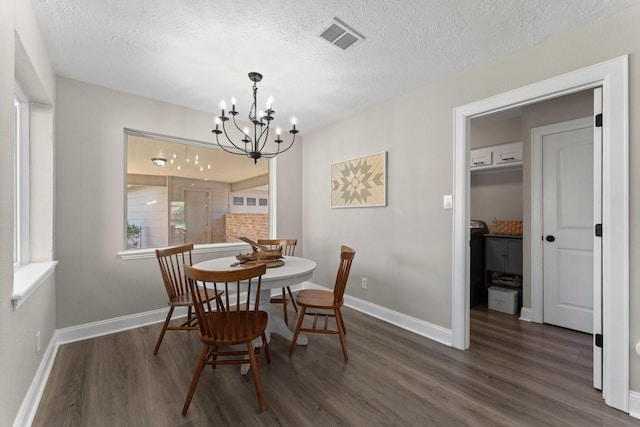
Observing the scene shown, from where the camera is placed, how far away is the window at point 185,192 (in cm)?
308

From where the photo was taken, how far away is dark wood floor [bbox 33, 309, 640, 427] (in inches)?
63.4

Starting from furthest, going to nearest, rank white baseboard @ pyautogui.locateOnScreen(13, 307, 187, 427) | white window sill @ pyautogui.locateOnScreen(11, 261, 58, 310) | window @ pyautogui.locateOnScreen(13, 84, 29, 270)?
window @ pyautogui.locateOnScreen(13, 84, 29, 270)
white baseboard @ pyautogui.locateOnScreen(13, 307, 187, 427)
white window sill @ pyautogui.locateOnScreen(11, 261, 58, 310)

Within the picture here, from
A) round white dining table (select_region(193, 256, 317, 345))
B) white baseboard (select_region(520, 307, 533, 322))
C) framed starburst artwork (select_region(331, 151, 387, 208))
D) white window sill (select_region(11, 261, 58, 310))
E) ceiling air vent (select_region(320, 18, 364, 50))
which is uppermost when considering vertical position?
ceiling air vent (select_region(320, 18, 364, 50))

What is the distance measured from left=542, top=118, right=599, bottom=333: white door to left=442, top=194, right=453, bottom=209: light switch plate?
4.35 ft

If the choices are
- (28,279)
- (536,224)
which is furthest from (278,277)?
(536,224)

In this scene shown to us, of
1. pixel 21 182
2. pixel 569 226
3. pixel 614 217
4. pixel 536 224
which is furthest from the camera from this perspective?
pixel 536 224

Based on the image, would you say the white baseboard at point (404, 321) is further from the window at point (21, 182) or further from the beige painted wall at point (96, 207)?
the window at point (21, 182)

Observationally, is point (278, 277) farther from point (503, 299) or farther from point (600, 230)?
point (503, 299)

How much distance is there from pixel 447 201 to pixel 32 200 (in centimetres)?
355

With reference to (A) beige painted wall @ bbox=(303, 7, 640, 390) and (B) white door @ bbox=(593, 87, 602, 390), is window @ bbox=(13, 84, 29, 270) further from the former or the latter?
(B) white door @ bbox=(593, 87, 602, 390)

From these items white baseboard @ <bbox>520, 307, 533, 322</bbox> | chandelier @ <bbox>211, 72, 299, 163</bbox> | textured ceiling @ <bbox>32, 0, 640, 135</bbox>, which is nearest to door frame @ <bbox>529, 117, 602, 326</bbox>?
white baseboard @ <bbox>520, 307, 533, 322</bbox>

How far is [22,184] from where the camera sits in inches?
85.7

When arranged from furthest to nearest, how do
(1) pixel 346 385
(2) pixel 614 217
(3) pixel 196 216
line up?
(3) pixel 196 216, (1) pixel 346 385, (2) pixel 614 217

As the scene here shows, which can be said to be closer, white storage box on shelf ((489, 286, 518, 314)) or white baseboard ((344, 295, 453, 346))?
white baseboard ((344, 295, 453, 346))
